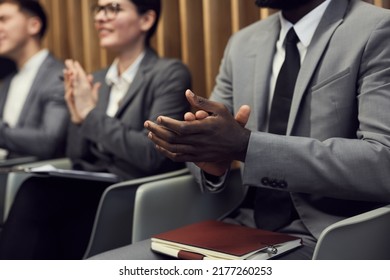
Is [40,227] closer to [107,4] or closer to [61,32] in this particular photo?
[107,4]

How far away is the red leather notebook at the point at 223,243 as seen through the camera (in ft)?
4.04

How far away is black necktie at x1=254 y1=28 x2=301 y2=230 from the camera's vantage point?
1436 mm

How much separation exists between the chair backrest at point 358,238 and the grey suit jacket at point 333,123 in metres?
0.09

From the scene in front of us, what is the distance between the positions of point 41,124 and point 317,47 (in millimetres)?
1642

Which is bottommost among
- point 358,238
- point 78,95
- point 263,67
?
point 358,238

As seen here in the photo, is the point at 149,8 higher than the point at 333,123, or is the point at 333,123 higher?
the point at 149,8

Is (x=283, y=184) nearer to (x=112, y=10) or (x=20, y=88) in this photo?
(x=112, y=10)

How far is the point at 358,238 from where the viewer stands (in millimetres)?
1154

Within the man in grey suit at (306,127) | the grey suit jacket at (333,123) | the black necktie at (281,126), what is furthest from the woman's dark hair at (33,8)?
the black necktie at (281,126)

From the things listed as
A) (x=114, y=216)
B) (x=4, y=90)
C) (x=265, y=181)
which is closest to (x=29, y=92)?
(x=4, y=90)

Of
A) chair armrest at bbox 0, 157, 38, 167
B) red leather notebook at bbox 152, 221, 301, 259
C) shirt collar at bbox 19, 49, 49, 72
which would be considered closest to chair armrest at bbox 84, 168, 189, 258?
red leather notebook at bbox 152, 221, 301, 259

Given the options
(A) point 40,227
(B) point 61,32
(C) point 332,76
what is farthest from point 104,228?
(B) point 61,32

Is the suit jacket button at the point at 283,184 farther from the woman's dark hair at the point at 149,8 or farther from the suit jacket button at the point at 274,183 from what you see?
the woman's dark hair at the point at 149,8

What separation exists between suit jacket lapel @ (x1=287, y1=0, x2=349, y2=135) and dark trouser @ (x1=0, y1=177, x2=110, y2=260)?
3.01ft
